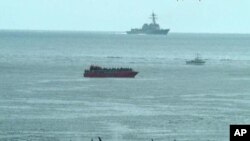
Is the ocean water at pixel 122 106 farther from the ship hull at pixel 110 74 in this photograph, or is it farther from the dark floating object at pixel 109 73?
the dark floating object at pixel 109 73

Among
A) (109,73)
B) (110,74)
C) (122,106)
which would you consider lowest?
(122,106)

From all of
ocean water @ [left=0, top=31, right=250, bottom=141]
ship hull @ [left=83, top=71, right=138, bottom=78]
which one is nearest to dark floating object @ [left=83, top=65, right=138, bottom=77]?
ship hull @ [left=83, top=71, right=138, bottom=78]

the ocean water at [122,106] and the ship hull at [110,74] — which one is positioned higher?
the ship hull at [110,74]

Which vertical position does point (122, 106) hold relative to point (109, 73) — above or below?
below

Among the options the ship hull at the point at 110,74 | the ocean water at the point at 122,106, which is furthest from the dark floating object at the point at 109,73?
the ocean water at the point at 122,106

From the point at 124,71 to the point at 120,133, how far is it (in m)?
66.9

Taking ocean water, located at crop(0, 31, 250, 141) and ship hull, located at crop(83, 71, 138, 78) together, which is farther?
ship hull, located at crop(83, 71, 138, 78)

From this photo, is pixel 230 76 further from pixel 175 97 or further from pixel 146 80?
pixel 175 97

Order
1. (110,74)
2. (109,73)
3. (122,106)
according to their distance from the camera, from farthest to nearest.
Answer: (110,74)
(109,73)
(122,106)

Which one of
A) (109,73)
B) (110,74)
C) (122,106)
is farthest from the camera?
(110,74)

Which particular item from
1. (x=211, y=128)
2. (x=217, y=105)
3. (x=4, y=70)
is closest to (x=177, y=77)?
(x=4, y=70)

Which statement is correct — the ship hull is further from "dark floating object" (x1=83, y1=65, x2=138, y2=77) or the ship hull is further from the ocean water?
the ocean water

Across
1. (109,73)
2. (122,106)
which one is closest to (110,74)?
(109,73)

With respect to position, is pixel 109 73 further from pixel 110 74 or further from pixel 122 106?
pixel 122 106
